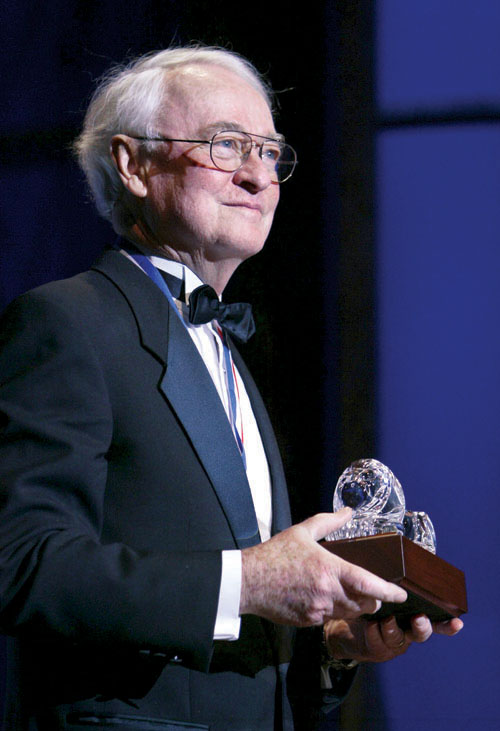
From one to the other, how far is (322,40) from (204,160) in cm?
124

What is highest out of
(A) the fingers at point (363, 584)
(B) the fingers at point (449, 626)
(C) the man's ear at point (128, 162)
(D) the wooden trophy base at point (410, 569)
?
(C) the man's ear at point (128, 162)

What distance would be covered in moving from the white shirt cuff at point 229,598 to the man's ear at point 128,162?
87cm

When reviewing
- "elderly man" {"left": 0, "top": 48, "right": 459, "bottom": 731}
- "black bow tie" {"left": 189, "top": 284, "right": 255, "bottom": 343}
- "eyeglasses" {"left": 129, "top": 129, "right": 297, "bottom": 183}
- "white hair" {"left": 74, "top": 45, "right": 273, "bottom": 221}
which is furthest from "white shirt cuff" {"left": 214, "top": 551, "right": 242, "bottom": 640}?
"white hair" {"left": 74, "top": 45, "right": 273, "bottom": 221}

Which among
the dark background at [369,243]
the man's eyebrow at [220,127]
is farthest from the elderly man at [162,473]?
the dark background at [369,243]

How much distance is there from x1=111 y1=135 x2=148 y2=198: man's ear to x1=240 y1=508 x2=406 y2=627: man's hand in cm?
88

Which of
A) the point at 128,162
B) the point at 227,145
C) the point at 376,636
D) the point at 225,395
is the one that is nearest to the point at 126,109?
the point at 128,162

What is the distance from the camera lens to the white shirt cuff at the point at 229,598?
3.71 ft

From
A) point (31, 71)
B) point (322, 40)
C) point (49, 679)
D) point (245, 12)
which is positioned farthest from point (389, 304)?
point (49, 679)

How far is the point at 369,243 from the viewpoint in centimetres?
265

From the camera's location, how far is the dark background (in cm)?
252

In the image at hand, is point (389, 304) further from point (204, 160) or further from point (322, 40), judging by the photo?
point (204, 160)

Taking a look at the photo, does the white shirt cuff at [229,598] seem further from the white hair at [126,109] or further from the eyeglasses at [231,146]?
the white hair at [126,109]

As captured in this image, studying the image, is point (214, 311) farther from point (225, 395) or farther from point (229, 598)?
point (229, 598)

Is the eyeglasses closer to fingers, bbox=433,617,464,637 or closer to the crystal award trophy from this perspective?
the crystal award trophy
